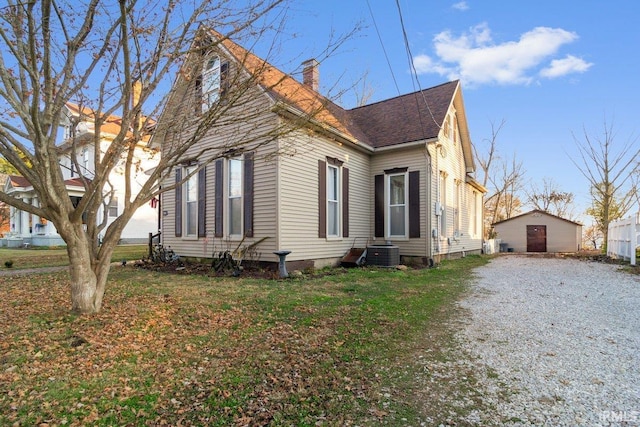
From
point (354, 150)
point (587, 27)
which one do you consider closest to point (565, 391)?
point (354, 150)

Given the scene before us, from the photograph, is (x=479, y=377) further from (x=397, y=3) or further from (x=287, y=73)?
(x=397, y=3)

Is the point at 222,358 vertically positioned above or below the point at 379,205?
below

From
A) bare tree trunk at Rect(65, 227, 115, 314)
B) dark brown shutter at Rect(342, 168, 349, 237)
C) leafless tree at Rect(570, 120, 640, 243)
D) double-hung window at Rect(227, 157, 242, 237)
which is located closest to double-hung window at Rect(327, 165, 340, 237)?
dark brown shutter at Rect(342, 168, 349, 237)

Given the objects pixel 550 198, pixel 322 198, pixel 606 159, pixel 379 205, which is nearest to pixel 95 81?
pixel 322 198

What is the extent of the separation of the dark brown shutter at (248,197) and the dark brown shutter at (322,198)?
1.91 metres

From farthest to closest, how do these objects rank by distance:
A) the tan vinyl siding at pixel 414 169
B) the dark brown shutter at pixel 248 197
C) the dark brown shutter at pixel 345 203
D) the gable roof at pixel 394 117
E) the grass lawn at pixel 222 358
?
1. the tan vinyl siding at pixel 414 169
2. the dark brown shutter at pixel 345 203
3. the gable roof at pixel 394 117
4. the dark brown shutter at pixel 248 197
5. the grass lawn at pixel 222 358

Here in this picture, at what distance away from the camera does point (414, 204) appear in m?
11.6

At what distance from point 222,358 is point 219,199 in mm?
7189

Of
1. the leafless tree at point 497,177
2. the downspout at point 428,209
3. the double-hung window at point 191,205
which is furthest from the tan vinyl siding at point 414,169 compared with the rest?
the leafless tree at point 497,177

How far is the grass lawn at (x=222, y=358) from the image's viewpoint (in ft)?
8.38

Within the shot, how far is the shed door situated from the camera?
22.0m

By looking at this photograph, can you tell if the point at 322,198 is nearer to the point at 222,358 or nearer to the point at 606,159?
the point at 222,358

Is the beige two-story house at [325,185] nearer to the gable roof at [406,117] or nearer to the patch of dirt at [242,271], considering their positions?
the gable roof at [406,117]

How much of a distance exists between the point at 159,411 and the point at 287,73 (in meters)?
4.78
